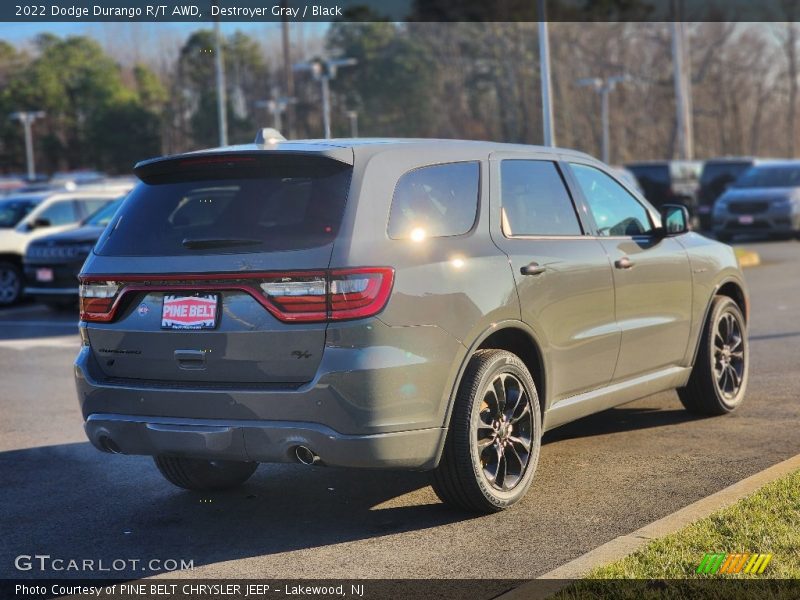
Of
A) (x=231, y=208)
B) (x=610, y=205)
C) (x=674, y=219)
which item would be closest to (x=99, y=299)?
(x=231, y=208)

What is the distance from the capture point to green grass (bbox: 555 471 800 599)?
435cm

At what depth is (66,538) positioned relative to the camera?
18.3 ft

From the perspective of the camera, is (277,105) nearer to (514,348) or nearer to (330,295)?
(514,348)

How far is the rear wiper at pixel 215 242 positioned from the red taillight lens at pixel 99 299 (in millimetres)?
415

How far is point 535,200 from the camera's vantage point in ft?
20.9

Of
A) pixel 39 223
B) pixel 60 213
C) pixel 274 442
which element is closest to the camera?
pixel 274 442

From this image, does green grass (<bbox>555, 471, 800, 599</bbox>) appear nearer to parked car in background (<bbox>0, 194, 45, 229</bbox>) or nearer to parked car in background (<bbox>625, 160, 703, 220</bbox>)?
parked car in background (<bbox>0, 194, 45, 229</bbox>)

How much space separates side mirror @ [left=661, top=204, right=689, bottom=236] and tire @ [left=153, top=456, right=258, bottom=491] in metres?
2.89

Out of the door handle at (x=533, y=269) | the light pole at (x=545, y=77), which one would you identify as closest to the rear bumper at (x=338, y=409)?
the door handle at (x=533, y=269)

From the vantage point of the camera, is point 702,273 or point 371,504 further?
point 702,273

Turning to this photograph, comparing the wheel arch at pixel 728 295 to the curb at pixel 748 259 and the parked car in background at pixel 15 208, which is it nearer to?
the curb at pixel 748 259

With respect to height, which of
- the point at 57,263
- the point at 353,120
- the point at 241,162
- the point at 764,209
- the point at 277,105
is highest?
the point at 277,105

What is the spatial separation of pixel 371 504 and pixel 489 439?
739 millimetres

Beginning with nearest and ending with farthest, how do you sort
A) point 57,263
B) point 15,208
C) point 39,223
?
point 57,263 < point 39,223 < point 15,208
